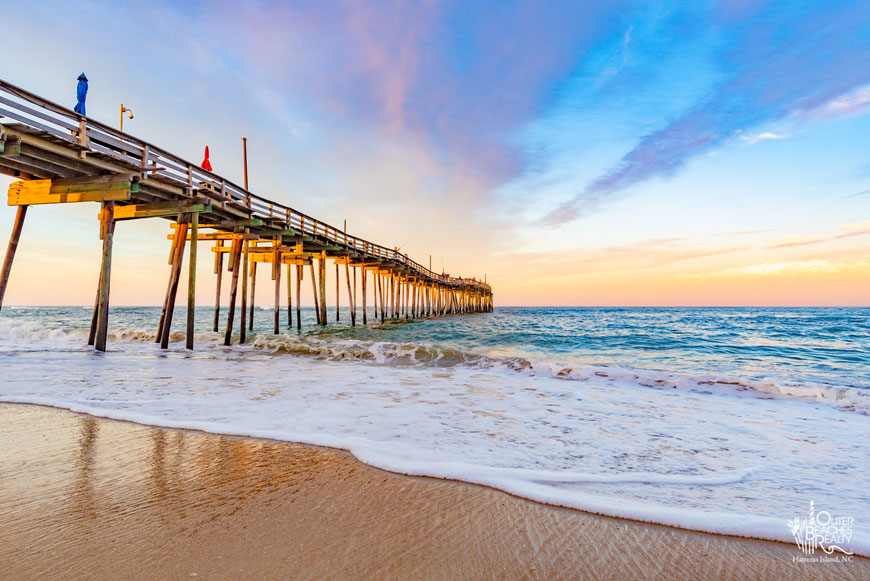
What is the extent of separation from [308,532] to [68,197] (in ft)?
44.1

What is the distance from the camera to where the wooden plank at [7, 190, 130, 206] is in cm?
1095

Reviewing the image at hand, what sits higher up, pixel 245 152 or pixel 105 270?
pixel 245 152

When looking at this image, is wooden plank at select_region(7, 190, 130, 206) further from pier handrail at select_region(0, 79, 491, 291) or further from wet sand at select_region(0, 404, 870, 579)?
wet sand at select_region(0, 404, 870, 579)

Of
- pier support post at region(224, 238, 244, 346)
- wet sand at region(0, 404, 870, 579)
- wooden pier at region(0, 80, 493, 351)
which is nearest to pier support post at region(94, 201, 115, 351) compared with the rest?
wooden pier at region(0, 80, 493, 351)

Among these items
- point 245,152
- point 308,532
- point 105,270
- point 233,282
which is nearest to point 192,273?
point 105,270

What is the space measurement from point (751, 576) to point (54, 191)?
15.5 m

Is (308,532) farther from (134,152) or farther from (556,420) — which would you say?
(134,152)

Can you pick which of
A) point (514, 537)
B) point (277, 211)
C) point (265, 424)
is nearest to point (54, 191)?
point (277, 211)

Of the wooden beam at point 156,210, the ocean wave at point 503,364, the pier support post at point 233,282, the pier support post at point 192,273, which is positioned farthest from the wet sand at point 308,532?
the pier support post at point 233,282

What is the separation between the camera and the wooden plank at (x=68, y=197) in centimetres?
1095

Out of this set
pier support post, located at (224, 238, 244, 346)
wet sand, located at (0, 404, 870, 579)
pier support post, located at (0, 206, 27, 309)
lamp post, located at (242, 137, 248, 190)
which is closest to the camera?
wet sand, located at (0, 404, 870, 579)

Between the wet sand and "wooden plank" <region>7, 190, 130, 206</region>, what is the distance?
9861mm

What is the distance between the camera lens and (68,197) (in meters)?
11.3

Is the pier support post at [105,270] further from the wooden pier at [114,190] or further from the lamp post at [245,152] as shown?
the lamp post at [245,152]
